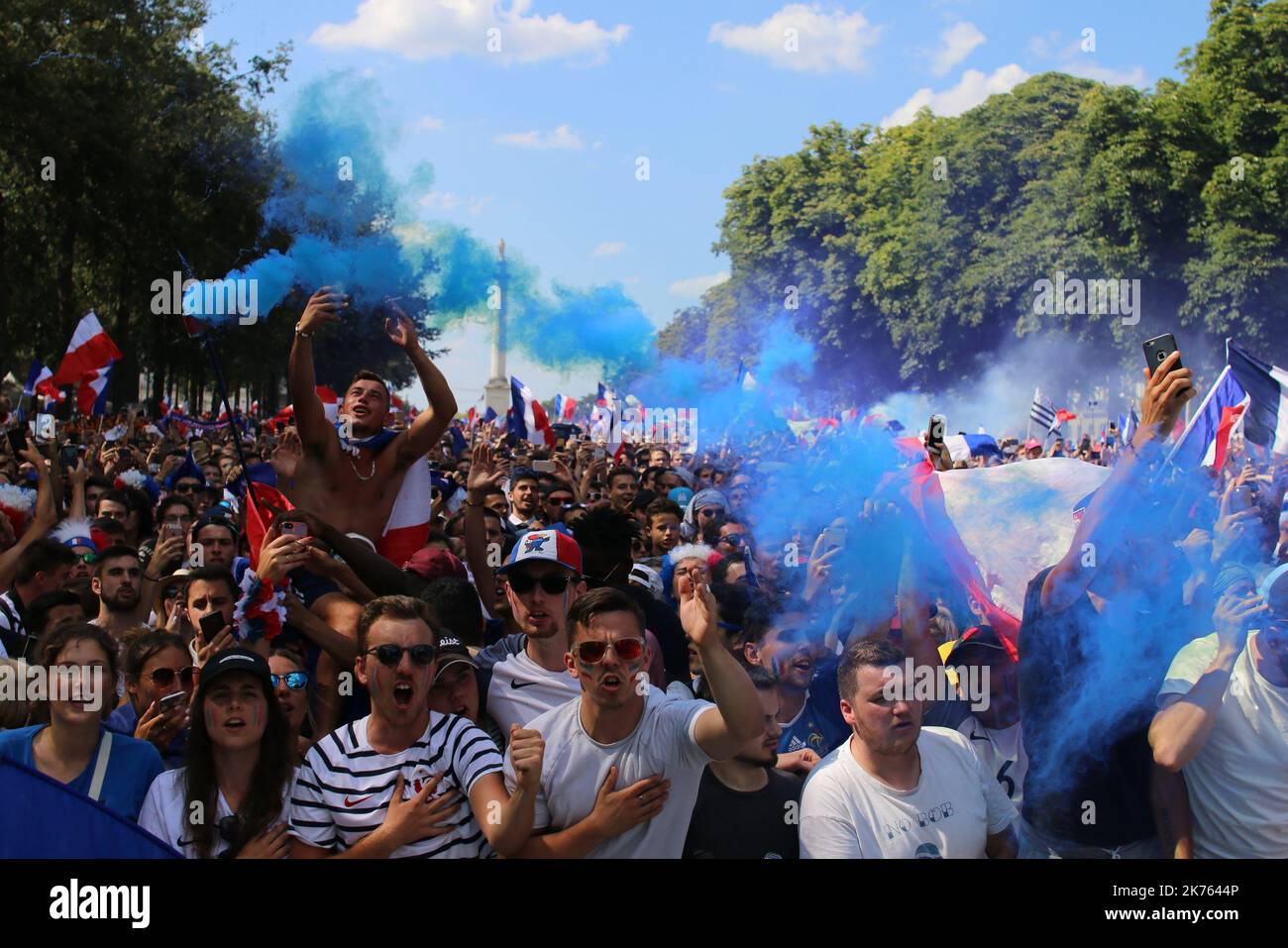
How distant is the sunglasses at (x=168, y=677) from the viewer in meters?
4.77

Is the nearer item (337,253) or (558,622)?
(558,622)

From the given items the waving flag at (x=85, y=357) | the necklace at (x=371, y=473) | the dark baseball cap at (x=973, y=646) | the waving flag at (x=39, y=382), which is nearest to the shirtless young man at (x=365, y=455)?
the necklace at (x=371, y=473)

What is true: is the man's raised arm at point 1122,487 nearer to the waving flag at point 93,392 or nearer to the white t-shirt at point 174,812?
the white t-shirt at point 174,812

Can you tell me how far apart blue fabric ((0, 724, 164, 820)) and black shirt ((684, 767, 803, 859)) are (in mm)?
1681

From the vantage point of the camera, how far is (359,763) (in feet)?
12.6

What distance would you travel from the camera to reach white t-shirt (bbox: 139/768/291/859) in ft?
12.7

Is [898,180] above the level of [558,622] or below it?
above

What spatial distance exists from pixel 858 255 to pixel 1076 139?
10381 mm

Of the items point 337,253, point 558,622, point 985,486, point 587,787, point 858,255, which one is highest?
point 858,255

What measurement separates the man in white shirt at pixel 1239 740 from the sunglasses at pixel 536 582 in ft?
6.69

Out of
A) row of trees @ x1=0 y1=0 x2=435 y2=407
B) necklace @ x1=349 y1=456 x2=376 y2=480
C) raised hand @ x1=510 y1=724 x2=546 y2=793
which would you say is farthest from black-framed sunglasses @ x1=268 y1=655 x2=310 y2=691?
row of trees @ x1=0 y1=0 x2=435 y2=407

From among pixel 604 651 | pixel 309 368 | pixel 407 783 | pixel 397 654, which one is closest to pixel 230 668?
pixel 397 654
